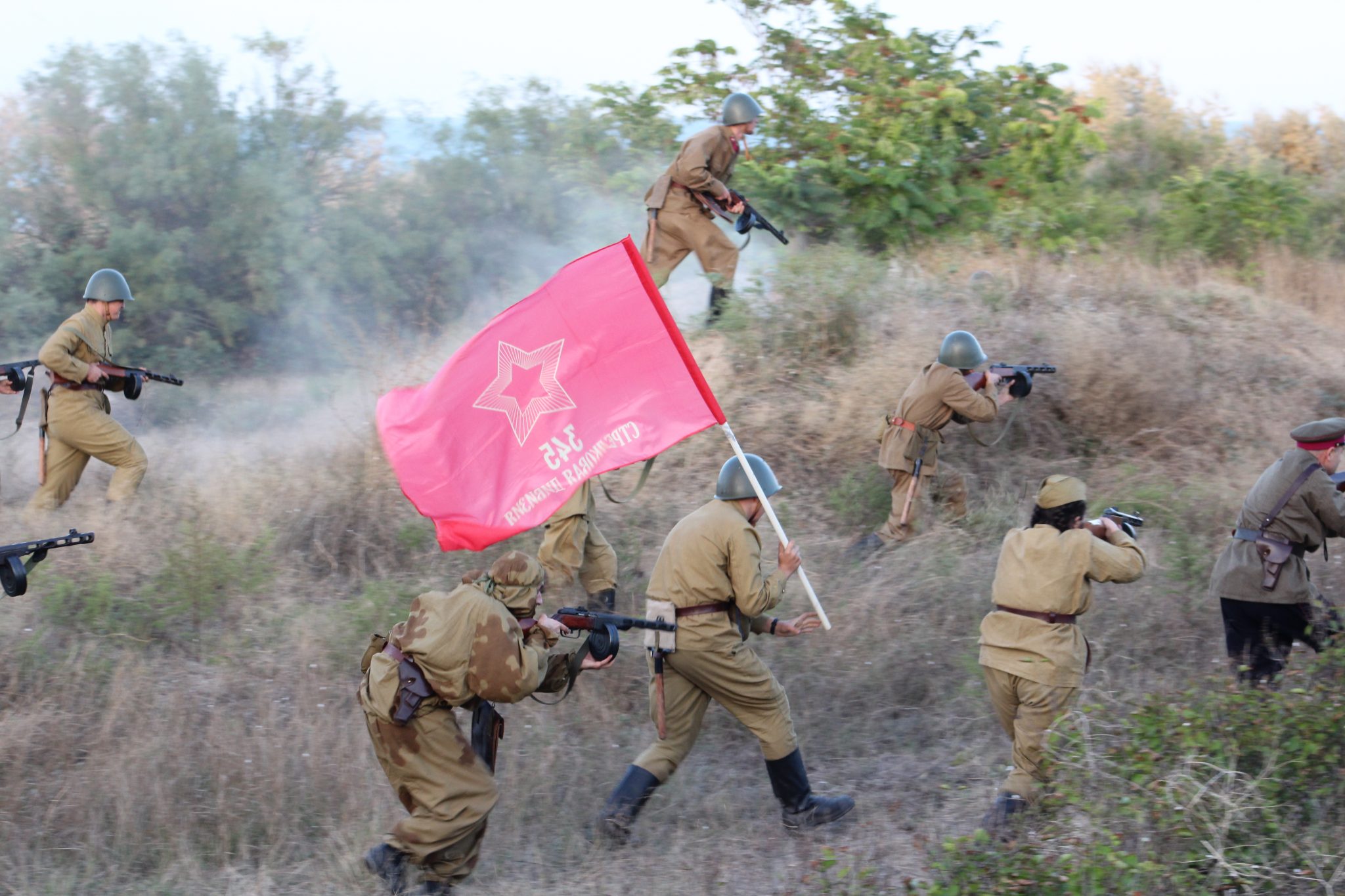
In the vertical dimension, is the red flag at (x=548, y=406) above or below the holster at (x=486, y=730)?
above

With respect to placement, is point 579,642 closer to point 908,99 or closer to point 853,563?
point 853,563

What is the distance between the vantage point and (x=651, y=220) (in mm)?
9180

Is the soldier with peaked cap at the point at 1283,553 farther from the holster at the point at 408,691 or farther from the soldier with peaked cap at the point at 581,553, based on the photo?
the holster at the point at 408,691

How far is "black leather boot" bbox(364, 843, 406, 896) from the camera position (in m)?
4.88

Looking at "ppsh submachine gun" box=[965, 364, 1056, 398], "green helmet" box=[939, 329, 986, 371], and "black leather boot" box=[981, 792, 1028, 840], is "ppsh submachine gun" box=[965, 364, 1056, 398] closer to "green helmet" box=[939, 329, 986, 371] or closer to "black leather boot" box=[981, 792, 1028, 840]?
"green helmet" box=[939, 329, 986, 371]

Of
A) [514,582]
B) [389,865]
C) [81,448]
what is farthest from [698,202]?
[389,865]

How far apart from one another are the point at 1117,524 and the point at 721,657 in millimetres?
1815

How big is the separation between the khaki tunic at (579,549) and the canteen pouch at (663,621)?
156cm

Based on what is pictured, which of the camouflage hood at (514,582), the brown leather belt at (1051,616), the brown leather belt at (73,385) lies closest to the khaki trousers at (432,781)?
the camouflage hood at (514,582)

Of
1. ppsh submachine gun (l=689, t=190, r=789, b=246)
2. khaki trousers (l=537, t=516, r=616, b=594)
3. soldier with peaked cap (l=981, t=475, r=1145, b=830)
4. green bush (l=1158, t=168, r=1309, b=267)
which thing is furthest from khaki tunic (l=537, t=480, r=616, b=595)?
green bush (l=1158, t=168, r=1309, b=267)

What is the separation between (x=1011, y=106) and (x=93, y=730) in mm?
10160

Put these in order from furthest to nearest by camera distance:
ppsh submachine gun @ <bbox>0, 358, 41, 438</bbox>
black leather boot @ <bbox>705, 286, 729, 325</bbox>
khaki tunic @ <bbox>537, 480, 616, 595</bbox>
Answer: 1. black leather boot @ <bbox>705, 286, 729, 325</bbox>
2. ppsh submachine gun @ <bbox>0, 358, 41, 438</bbox>
3. khaki tunic @ <bbox>537, 480, 616, 595</bbox>

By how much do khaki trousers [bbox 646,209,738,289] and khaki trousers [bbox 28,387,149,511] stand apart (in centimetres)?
394

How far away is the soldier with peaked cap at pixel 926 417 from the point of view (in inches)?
294
